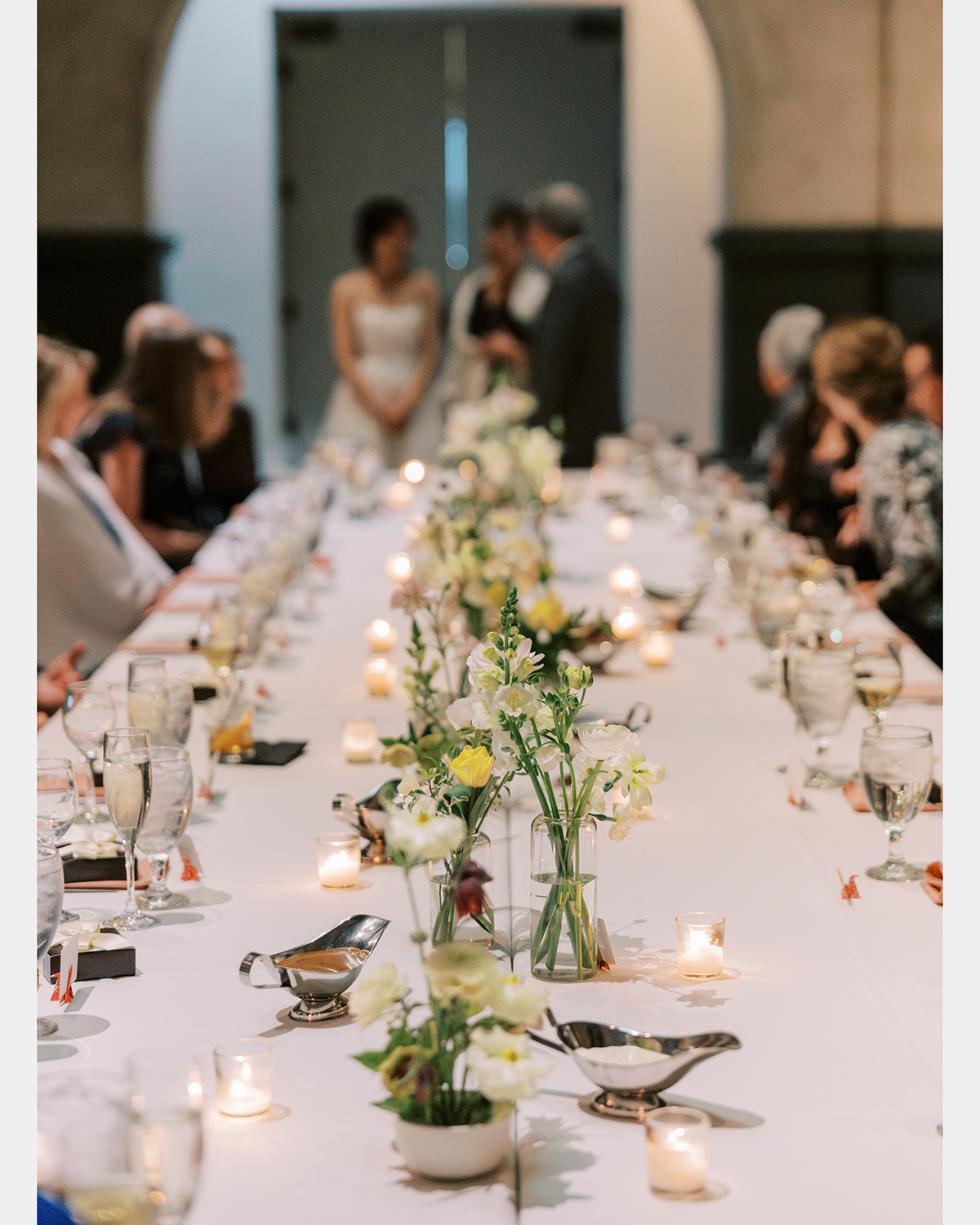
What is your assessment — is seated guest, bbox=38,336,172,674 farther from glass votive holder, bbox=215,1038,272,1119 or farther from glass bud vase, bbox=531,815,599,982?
glass votive holder, bbox=215,1038,272,1119

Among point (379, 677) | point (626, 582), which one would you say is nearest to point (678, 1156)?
point (379, 677)

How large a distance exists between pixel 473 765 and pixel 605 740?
115 mm

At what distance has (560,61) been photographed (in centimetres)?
928

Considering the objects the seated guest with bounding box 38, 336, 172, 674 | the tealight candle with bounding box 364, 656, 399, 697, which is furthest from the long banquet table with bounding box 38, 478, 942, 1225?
the seated guest with bounding box 38, 336, 172, 674

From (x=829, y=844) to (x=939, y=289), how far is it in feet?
20.4

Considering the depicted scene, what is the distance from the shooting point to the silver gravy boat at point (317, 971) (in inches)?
49.8

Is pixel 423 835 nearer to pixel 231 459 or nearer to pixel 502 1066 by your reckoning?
pixel 502 1066

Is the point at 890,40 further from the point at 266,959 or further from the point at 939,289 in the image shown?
the point at 266,959

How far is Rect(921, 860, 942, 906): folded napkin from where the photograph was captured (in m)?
1.53

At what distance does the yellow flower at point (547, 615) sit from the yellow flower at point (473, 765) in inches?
37.3

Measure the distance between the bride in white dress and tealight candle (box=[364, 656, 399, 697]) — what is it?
6.03 m

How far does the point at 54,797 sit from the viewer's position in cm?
153

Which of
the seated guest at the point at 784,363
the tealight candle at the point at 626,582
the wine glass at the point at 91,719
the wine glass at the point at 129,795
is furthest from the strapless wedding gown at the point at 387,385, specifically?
the wine glass at the point at 129,795
